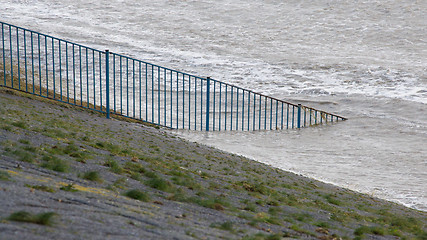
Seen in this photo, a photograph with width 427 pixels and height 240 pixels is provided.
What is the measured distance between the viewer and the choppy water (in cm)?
1353

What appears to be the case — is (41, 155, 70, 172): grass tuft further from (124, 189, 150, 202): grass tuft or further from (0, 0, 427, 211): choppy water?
(0, 0, 427, 211): choppy water

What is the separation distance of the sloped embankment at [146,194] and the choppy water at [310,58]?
265cm

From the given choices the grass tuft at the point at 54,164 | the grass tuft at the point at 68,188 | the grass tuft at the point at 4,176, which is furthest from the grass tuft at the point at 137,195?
the grass tuft at the point at 4,176

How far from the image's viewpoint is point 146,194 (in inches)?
231

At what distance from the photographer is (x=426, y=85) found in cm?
2252

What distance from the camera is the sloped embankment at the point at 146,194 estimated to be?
4.39 metres

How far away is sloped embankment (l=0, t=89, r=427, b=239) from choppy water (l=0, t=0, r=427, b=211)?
265 cm

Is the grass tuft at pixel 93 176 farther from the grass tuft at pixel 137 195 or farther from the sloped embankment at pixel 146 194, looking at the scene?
the grass tuft at pixel 137 195

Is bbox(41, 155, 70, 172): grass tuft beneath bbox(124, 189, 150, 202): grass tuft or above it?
above

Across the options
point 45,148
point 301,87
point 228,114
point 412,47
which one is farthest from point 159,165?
point 412,47

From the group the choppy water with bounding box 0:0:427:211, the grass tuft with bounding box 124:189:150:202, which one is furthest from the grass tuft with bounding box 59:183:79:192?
the choppy water with bounding box 0:0:427:211

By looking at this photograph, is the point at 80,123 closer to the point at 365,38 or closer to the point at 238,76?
the point at 238,76

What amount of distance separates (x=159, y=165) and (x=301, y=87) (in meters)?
15.9

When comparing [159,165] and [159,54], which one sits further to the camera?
[159,54]
